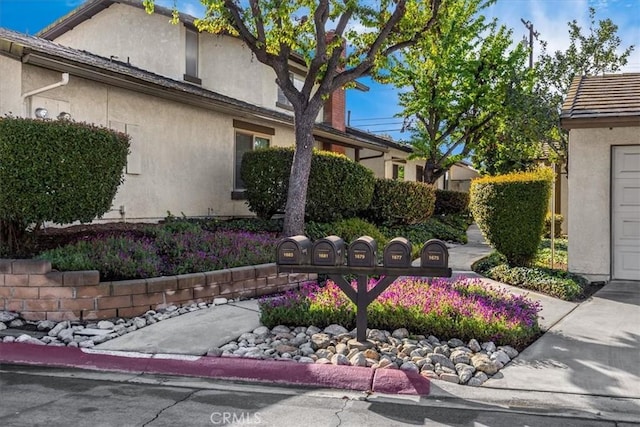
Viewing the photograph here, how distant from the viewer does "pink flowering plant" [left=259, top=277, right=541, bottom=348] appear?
6004 millimetres

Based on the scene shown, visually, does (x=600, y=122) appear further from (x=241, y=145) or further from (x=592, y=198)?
(x=241, y=145)

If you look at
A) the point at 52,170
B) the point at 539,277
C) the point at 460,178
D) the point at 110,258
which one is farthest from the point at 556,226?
the point at 460,178

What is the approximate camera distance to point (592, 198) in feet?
32.6

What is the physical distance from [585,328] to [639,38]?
1123cm

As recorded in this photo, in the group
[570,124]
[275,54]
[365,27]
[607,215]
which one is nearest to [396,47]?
[365,27]

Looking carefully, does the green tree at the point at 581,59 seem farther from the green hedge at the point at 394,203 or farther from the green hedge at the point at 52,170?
the green hedge at the point at 52,170

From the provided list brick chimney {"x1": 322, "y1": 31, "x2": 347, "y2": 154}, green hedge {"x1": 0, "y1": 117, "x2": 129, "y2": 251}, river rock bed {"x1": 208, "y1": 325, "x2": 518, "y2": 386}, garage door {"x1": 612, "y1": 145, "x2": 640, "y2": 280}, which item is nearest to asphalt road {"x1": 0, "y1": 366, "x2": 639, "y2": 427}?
river rock bed {"x1": 208, "y1": 325, "x2": 518, "y2": 386}

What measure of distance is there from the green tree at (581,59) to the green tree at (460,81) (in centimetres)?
443

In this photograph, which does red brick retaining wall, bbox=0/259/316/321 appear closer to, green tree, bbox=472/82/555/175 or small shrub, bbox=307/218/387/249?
small shrub, bbox=307/218/387/249

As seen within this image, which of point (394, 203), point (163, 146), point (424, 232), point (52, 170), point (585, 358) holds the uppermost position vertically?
point (163, 146)

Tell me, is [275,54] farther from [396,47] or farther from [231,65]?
[231,65]

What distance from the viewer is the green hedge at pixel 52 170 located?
7.45 metres

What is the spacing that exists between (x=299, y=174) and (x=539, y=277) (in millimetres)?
5116

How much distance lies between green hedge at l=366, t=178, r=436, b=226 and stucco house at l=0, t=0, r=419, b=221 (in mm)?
3399
